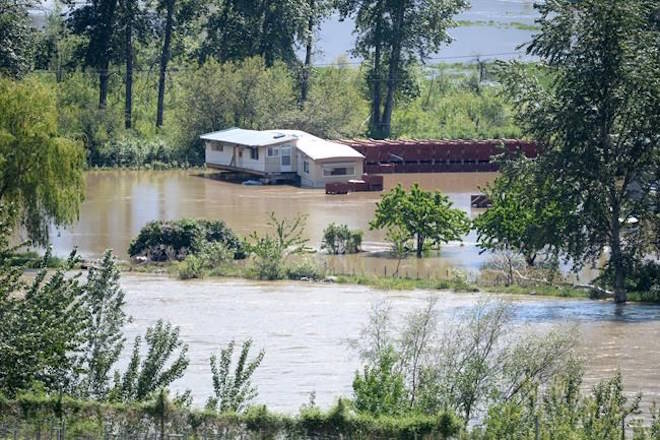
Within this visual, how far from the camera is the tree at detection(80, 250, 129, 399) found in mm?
23203

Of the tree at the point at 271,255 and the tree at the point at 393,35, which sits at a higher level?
the tree at the point at 393,35

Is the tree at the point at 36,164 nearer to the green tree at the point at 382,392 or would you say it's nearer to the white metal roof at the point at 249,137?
the green tree at the point at 382,392

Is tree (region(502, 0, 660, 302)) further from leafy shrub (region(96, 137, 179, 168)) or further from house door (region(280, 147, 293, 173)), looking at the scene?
leafy shrub (region(96, 137, 179, 168))

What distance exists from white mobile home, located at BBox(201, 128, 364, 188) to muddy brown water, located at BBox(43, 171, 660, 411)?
20.5 feet

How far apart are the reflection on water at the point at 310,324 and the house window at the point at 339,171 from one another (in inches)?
867

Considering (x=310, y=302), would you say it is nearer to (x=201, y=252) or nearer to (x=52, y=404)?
(x=201, y=252)

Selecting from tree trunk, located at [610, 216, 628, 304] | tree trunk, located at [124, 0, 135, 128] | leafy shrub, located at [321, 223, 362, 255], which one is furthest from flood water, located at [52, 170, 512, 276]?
tree trunk, located at [124, 0, 135, 128]

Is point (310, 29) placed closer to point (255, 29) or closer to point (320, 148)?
point (255, 29)

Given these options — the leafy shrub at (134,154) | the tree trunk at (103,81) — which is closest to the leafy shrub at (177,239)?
the leafy shrub at (134,154)

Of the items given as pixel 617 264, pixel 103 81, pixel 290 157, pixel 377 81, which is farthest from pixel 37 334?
pixel 377 81

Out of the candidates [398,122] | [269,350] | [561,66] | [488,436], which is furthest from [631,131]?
[398,122]

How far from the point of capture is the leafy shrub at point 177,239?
4372 cm

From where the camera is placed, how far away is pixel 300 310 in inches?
1414

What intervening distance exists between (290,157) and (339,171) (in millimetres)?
2480
